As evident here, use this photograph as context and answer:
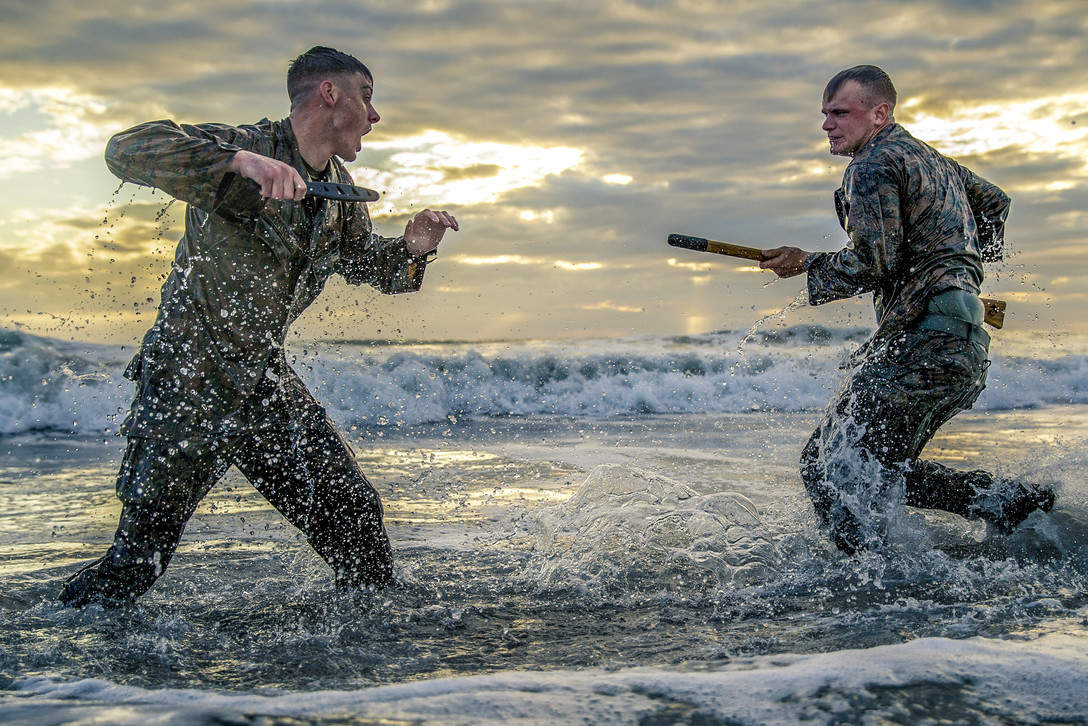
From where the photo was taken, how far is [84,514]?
5797mm

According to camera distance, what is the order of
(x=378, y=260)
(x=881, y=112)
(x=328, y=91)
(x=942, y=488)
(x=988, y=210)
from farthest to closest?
(x=988, y=210)
(x=942, y=488)
(x=881, y=112)
(x=378, y=260)
(x=328, y=91)

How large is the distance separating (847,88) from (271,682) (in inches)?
128

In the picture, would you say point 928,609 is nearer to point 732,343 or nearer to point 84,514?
point 84,514

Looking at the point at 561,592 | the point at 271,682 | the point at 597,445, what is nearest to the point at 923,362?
the point at 561,592

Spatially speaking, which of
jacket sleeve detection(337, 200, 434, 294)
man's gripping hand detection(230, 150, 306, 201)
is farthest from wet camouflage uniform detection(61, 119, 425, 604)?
jacket sleeve detection(337, 200, 434, 294)

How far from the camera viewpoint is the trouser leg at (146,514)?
309 cm

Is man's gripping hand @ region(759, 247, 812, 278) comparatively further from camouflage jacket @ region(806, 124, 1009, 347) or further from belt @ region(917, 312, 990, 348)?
belt @ region(917, 312, 990, 348)

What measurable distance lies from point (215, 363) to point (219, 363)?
14 millimetres

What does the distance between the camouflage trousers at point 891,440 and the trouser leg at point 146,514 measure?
253 cm

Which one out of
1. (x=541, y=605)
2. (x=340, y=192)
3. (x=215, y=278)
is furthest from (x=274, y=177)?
(x=541, y=605)

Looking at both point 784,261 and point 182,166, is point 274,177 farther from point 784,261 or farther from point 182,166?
point 784,261

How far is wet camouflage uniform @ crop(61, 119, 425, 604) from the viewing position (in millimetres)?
2912

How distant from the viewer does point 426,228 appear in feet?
11.9

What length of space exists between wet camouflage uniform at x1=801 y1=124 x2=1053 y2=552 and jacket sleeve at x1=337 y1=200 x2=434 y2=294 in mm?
1707
